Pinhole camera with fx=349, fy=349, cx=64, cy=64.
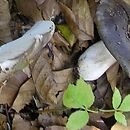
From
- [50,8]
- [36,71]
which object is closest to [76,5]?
[50,8]

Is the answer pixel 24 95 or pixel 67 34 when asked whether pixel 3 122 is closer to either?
pixel 24 95

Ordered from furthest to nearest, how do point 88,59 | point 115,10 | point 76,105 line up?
point 88,59, point 115,10, point 76,105

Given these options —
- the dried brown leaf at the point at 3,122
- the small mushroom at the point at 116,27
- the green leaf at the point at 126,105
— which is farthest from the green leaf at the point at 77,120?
the dried brown leaf at the point at 3,122

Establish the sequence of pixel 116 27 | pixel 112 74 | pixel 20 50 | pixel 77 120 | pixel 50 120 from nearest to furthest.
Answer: pixel 20 50 → pixel 77 120 → pixel 116 27 → pixel 50 120 → pixel 112 74

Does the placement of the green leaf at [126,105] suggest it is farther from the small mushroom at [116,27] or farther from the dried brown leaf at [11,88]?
the dried brown leaf at [11,88]

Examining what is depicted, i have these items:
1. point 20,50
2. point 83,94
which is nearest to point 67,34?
Answer: point 83,94

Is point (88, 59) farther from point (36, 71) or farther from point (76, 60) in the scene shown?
point (36, 71)
